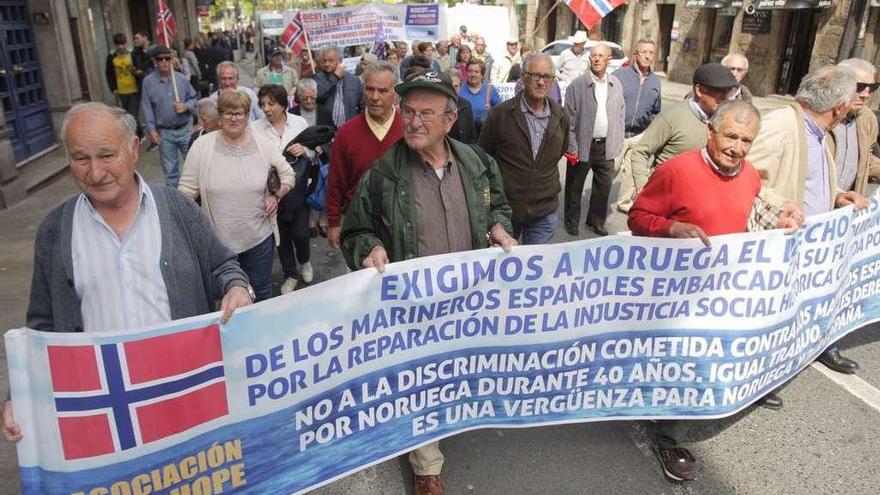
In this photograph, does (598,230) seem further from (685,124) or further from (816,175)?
(816,175)

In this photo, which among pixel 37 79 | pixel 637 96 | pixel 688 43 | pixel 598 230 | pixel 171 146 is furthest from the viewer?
pixel 688 43

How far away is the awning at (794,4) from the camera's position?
1862cm

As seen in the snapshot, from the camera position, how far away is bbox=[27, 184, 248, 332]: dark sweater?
7.05ft

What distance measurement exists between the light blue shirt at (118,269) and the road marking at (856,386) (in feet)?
13.1

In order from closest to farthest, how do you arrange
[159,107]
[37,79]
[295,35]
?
[159,107] < [37,79] < [295,35]

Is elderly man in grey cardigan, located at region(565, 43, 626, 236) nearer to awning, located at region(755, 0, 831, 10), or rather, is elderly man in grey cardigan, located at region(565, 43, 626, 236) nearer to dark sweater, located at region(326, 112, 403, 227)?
dark sweater, located at region(326, 112, 403, 227)

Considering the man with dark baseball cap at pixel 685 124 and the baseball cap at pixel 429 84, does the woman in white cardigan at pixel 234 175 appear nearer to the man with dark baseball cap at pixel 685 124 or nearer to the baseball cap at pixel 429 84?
the baseball cap at pixel 429 84

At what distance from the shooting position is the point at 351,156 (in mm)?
4102

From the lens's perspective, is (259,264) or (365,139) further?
(259,264)

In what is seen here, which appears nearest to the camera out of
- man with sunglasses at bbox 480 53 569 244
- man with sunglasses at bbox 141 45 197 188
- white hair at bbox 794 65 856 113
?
white hair at bbox 794 65 856 113

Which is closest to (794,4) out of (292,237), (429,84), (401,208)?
(292,237)

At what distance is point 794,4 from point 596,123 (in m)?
16.3

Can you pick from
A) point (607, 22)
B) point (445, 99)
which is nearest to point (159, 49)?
point (445, 99)

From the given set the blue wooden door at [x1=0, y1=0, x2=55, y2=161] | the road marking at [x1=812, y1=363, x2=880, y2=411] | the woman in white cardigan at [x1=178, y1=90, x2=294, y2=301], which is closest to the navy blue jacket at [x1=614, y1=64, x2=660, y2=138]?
the road marking at [x1=812, y1=363, x2=880, y2=411]
